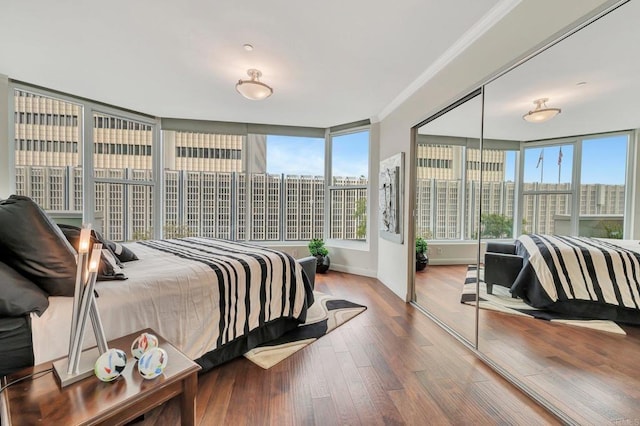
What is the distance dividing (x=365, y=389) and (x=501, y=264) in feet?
5.33

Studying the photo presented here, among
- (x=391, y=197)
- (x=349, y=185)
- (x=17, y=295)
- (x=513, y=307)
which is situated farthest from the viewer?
(x=349, y=185)

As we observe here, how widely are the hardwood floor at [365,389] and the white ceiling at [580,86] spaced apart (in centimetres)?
174

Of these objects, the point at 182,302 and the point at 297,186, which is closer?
the point at 182,302

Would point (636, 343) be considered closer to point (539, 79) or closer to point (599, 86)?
point (599, 86)

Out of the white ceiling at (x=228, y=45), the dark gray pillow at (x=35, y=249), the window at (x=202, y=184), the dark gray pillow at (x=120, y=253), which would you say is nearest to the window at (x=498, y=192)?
the white ceiling at (x=228, y=45)

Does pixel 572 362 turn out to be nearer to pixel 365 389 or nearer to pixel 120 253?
pixel 365 389

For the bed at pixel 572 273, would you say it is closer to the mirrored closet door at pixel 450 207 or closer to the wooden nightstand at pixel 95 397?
the mirrored closet door at pixel 450 207

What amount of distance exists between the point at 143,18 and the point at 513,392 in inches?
146

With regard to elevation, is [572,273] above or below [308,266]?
above

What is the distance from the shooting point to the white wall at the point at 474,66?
62.0 inches

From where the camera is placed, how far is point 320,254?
15.6 ft

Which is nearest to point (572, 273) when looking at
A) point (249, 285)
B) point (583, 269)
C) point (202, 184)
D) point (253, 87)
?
point (583, 269)

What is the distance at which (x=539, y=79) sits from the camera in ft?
5.82

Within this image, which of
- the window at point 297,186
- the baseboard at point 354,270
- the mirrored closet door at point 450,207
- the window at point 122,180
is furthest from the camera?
the window at point 297,186
